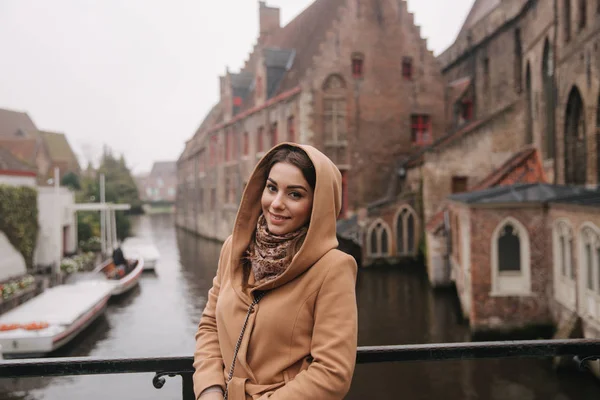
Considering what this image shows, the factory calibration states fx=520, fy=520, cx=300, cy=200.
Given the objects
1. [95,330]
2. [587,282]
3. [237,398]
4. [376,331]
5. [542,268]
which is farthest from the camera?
[95,330]

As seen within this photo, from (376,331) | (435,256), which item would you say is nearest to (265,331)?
(376,331)

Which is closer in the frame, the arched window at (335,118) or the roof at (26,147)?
the arched window at (335,118)

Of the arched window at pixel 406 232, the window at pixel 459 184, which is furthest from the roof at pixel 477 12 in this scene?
the arched window at pixel 406 232

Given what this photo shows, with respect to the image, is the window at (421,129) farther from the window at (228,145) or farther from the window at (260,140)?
the window at (228,145)

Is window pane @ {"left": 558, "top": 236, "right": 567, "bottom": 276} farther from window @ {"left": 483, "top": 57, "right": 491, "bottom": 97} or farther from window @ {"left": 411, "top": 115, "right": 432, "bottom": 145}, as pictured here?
window @ {"left": 483, "top": 57, "right": 491, "bottom": 97}

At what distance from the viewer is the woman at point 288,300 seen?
1747 mm

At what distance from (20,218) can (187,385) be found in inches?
745

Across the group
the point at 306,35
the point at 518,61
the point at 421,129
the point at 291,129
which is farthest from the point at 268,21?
the point at 518,61

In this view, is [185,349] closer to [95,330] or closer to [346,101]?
Answer: [95,330]

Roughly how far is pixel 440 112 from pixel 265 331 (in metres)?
23.0

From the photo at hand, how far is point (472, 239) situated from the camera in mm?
11234

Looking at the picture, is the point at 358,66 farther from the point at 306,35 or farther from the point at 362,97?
the point at 306,35

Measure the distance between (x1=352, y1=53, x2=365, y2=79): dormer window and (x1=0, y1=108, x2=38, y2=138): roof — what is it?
1036 inches

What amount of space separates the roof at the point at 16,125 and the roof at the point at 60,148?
596 centimetres
